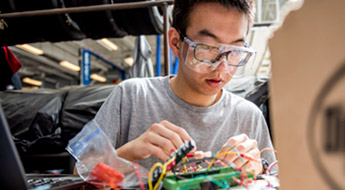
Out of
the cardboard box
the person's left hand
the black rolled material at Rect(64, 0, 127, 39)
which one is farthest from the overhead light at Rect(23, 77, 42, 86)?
the cardboard box

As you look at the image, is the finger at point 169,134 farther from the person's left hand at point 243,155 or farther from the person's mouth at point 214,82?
the person's mouth at point 214,82

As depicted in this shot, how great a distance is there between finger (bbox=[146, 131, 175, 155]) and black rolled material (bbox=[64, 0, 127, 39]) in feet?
4.78

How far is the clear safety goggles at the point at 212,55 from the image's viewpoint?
1.00m

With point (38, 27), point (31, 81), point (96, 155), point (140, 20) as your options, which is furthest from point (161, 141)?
point (31, 81)

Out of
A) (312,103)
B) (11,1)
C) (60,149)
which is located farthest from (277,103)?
(11,1)

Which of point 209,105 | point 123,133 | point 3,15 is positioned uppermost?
point 3,15

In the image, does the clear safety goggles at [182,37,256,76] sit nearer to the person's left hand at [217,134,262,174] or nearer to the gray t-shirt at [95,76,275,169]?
the gray t-shirt at [95,76,275,169]

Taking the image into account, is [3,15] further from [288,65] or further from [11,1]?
[288,65]

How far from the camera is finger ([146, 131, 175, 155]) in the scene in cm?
72

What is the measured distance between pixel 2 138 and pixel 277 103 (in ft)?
1.55

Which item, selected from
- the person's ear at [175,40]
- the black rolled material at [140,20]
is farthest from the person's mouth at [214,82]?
the black rolled material at [140,20]

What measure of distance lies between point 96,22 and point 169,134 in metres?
1.65

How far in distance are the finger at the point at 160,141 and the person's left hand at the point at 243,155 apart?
0.52ft

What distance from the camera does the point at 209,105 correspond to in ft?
4.14
